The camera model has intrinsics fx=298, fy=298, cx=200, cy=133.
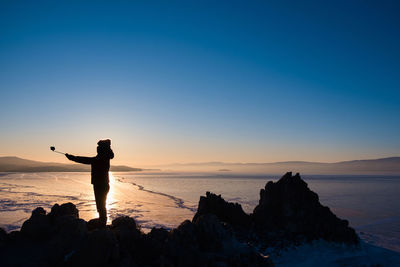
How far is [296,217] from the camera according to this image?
18328 millimetres

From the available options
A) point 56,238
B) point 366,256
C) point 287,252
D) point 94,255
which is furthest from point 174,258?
point 366,256

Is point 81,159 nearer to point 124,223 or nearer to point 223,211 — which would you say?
point 124,223

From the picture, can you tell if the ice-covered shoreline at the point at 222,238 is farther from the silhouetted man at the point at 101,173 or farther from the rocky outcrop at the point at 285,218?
the silhouetted man at the point at 101,173

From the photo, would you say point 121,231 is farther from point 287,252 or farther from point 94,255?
point 287,252

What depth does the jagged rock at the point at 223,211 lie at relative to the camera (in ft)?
61.8

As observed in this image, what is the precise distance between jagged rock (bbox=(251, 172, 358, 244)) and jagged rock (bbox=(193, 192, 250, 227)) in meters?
0.88

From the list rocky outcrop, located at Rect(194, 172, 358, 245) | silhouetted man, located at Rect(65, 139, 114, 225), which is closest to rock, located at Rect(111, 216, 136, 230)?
silhouetted man, located at Rect(65, 139, 114, 225)

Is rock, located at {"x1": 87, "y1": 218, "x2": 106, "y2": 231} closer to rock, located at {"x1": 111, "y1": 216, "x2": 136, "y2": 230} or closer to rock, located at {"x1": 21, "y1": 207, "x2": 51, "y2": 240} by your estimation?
rock, located at {"x1": 111, "y1": 216, "x2": 136, "y2": 230}

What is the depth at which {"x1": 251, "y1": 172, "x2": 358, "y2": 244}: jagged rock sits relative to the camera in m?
16.8

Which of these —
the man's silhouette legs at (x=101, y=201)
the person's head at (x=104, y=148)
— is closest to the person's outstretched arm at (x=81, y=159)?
the person's head at (x=104, y=148)

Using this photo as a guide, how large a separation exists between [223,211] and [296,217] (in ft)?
14.8

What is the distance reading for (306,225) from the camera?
17781 mm

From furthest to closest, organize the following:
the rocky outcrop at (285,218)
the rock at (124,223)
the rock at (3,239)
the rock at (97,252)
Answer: the rocky outcrop at (285,218) → the rock at (124,223) → the rock at (3,239) → the rock at (97,252)

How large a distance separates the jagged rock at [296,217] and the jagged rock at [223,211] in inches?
34.5
